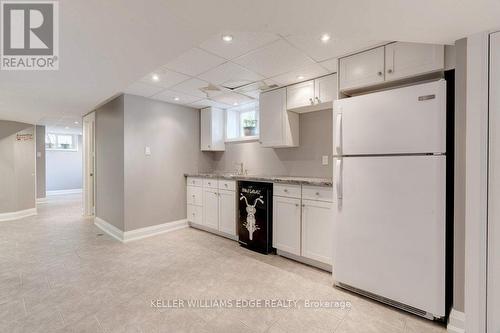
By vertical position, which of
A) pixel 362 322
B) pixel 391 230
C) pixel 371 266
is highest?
pixel 391 230

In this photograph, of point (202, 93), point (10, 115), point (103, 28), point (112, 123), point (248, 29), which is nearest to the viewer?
point (248, 29)

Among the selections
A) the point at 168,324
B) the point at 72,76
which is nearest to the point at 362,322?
the point at 168,324

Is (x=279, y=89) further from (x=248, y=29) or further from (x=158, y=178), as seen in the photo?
(x=158, y=178)

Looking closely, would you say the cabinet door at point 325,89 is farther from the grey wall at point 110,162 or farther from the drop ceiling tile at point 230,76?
the grey wall at point 110,162

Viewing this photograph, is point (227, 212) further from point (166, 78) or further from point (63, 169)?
point (63, 169)

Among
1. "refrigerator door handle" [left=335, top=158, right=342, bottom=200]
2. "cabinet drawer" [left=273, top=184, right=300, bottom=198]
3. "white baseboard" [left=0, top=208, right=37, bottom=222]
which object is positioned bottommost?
"white baseboard" [left=0, top=208, right=37, bottom=222]

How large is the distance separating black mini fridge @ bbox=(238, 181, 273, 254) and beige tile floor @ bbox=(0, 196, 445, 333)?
0.16 meters

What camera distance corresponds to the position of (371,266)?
1.99 meters

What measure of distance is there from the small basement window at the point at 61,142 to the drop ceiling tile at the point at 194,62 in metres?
8.52

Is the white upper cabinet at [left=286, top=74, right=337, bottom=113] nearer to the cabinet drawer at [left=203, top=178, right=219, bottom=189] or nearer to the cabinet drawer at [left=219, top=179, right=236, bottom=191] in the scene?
the cabinet drawer at [left=219, top=179, right=236, bottom=191]

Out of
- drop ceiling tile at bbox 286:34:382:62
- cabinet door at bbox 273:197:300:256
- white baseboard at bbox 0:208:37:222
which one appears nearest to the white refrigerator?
drop ceiling tile at bbox 286:34:382:62

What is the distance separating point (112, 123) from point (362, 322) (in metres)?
4.23

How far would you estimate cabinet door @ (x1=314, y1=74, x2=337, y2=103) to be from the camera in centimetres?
276

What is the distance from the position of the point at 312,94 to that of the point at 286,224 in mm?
1686
